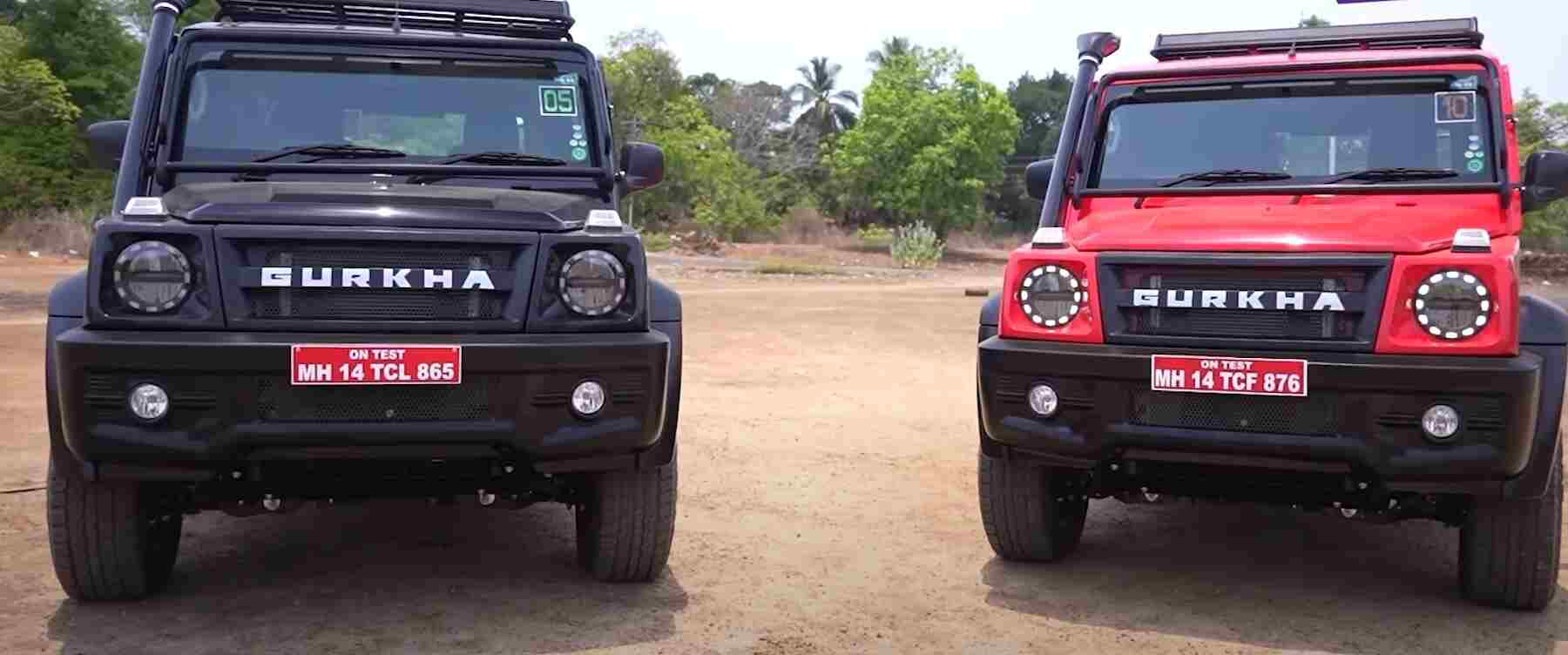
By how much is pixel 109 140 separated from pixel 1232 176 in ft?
14.0

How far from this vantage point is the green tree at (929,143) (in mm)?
51500

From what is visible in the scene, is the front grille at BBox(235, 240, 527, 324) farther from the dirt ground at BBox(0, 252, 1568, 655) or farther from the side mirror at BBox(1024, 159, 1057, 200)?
the side mirror at BBox(1024, 159, 1057, 200)

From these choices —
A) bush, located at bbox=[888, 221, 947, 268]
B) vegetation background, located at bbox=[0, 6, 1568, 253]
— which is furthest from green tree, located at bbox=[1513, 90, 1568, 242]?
bush, located at bbox=[888, 221, 947, 268]

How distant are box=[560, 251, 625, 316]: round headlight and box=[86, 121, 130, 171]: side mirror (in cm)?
205

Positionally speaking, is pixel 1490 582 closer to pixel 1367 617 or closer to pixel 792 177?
pixel 1367 617

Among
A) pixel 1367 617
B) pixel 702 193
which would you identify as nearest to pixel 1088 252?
pixel 1367 617

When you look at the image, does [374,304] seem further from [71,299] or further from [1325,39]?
[1325,39]

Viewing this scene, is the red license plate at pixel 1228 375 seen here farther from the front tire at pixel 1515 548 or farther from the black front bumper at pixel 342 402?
the black front bumper at pixel 342 402

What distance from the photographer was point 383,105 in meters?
5.34

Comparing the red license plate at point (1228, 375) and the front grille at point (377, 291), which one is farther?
the red license plate at point (1228, 375)

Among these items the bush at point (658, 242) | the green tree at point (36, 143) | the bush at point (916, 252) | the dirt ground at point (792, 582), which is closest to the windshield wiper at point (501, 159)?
the dirt ground at point (792, 582)

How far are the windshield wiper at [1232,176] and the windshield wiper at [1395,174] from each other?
0.19 meters

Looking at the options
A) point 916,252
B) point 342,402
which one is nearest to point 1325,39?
point 342,402

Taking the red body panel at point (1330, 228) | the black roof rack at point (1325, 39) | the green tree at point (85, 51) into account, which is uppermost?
the green tree at point (85, 51)
